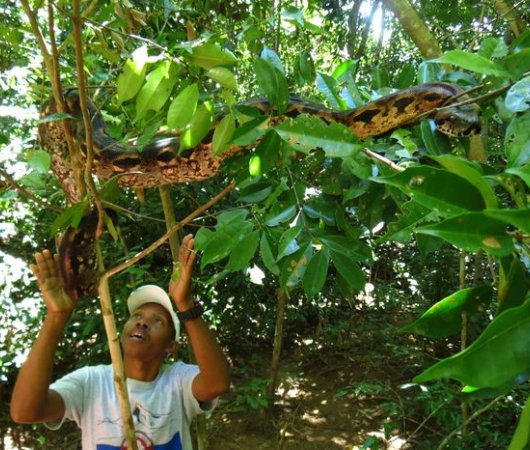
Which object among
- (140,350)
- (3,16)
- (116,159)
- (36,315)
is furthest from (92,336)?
(3,16)

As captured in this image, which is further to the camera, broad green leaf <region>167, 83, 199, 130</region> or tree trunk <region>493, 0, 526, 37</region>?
tree trunk <region>493, 0, 526, 37</region>

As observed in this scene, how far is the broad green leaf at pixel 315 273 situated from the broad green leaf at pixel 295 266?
0.05ft

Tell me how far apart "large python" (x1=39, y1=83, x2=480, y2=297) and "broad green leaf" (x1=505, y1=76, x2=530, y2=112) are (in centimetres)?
31

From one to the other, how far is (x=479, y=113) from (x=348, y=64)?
473 millimetres

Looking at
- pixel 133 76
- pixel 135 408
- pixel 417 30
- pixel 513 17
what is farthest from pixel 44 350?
pixel 513 17

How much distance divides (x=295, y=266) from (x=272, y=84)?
41 cm

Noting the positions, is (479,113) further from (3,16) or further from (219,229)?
(3,16)

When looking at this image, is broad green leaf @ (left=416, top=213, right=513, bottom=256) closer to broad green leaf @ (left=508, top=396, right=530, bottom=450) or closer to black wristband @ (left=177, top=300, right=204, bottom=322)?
broad green leaf @ (left=508, top=396, right=530, bottom=450)

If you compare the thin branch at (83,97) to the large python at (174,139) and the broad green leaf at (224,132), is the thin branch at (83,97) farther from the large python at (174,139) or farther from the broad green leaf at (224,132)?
the broad green leaf at (224,132)

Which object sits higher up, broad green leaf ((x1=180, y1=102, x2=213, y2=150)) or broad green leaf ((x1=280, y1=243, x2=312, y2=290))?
broad green leaf ((x1=180, y1=102, x2=213, y2=150))

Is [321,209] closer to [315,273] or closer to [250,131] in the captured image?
[315,273]

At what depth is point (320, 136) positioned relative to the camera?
930mm

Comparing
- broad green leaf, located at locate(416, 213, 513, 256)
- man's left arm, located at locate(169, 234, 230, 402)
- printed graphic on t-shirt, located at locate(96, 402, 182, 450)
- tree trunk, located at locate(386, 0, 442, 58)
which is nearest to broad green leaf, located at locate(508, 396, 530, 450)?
broad green leaf, located at locate(416, 213, 513, 256)

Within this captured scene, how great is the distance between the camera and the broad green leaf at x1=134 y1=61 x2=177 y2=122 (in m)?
0.99
